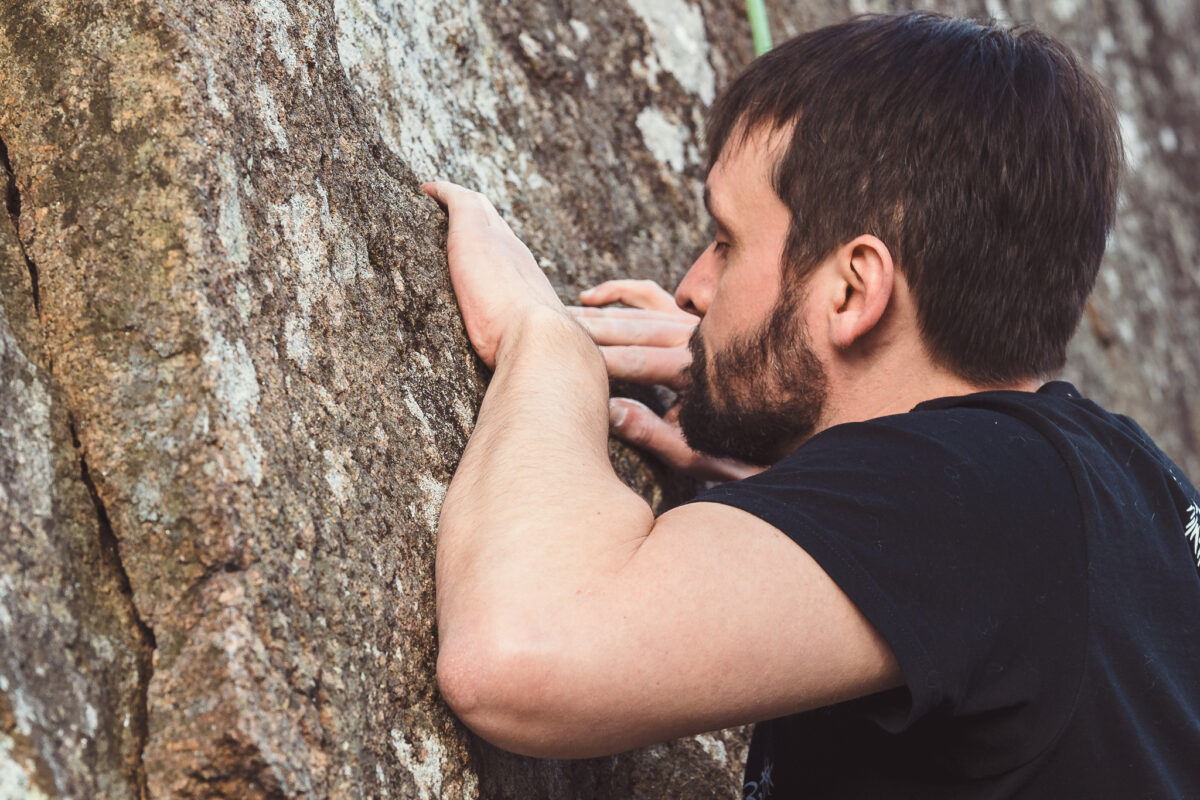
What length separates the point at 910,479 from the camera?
1.35m

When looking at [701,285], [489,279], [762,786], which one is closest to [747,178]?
[701,285]

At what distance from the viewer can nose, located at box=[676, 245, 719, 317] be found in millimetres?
2012

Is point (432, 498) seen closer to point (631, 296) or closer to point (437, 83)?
point (631, 296)

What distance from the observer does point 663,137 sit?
2.84 m

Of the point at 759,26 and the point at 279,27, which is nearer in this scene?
the point at 279,27

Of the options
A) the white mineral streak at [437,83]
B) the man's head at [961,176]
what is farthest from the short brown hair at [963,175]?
the white mineral streak at [437,83]

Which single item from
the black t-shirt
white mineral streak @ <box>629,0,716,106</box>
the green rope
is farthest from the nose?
the green rope

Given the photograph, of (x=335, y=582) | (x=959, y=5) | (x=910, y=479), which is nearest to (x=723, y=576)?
(x=910, y=479)

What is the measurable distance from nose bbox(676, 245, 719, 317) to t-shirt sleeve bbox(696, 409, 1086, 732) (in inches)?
24.5

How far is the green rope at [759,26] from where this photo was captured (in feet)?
10.4

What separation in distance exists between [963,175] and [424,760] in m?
1.20

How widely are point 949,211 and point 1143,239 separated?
13.3 feet

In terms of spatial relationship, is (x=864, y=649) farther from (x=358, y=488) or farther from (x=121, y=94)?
(x=121, y=94)

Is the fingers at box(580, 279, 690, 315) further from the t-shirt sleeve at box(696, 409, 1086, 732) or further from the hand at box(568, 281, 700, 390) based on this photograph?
the t-shirt sleeve at box(696, 409, 1086, 732)
